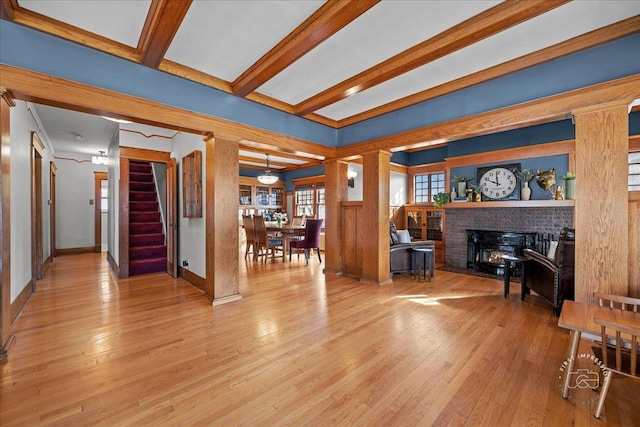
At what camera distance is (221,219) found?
338 centimetres

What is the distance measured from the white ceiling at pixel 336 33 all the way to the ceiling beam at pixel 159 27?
7cm

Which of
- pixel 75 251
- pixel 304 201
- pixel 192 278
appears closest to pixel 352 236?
pixel 192 278

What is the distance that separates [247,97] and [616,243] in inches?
163

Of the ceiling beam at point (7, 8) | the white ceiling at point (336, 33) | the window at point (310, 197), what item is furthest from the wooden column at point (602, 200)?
the window at point (310, 197)

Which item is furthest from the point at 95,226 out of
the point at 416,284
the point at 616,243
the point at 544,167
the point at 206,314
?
the point at 544,167

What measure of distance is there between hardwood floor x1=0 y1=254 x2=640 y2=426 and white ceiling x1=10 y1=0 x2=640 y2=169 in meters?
2.71

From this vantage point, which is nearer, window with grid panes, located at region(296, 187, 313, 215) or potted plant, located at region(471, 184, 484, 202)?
potted plant, located at region(471, 184, 484, 202)

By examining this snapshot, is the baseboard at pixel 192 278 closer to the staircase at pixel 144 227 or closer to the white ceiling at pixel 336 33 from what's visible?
the staircase at pixel 144 227

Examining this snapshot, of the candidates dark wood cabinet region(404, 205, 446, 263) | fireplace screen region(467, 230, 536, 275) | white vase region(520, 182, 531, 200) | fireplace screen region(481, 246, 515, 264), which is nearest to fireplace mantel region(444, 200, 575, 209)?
white vase region(520, 182, 531, 200)

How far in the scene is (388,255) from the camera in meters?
4.36

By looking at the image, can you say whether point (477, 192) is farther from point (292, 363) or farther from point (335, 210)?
point (292, 363)

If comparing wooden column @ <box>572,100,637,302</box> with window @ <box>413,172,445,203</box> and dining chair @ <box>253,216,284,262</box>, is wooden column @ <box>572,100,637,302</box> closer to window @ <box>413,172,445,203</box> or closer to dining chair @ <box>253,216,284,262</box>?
window @ <box>413,172,445,203</box>

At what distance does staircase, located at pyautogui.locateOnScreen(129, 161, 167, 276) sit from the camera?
16.2ft

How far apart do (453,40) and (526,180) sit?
3.99 metres
